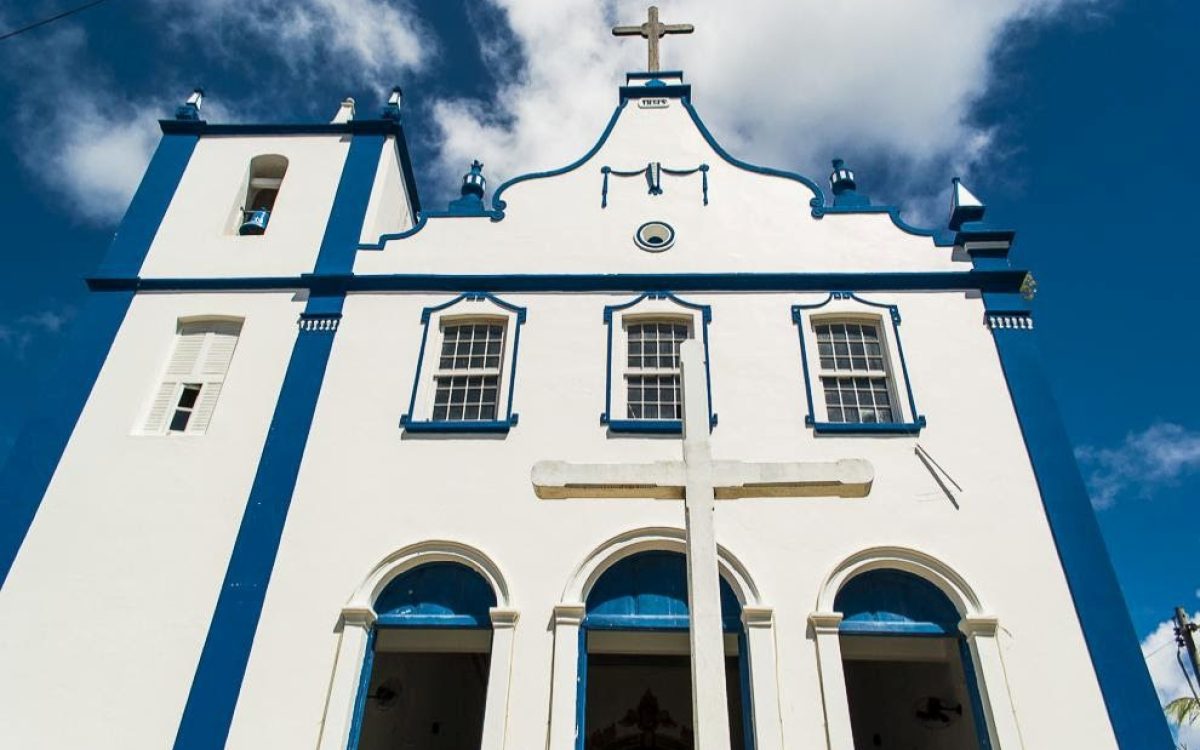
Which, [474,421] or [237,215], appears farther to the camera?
[237,215]

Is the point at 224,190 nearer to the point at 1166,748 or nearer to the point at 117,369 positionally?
the point at 117,369

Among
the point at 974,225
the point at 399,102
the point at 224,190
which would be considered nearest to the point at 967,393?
the point at 974,225

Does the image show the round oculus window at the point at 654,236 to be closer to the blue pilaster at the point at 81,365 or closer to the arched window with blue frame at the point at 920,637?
the arched window with blue frame at the point at 920,637

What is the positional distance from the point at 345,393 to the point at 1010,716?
853 cm

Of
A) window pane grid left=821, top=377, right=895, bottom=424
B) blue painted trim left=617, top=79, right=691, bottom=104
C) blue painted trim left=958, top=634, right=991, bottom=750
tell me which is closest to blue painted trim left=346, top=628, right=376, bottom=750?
window pane grid left=821, top=377, right=895, bottom=424

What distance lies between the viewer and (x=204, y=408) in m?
11.1

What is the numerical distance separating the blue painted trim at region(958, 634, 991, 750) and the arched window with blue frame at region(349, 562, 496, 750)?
5.14 m

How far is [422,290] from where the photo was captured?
1199cm

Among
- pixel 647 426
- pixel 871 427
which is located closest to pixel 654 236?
pixel 647 426

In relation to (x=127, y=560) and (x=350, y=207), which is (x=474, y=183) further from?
(x=127, y=560)

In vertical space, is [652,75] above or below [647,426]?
above

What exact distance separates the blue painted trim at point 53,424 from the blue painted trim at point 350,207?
3036 millimetres

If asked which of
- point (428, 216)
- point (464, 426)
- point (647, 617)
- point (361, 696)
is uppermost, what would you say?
point (428, 216)

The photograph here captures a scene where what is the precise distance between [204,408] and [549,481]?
7.07 meters
